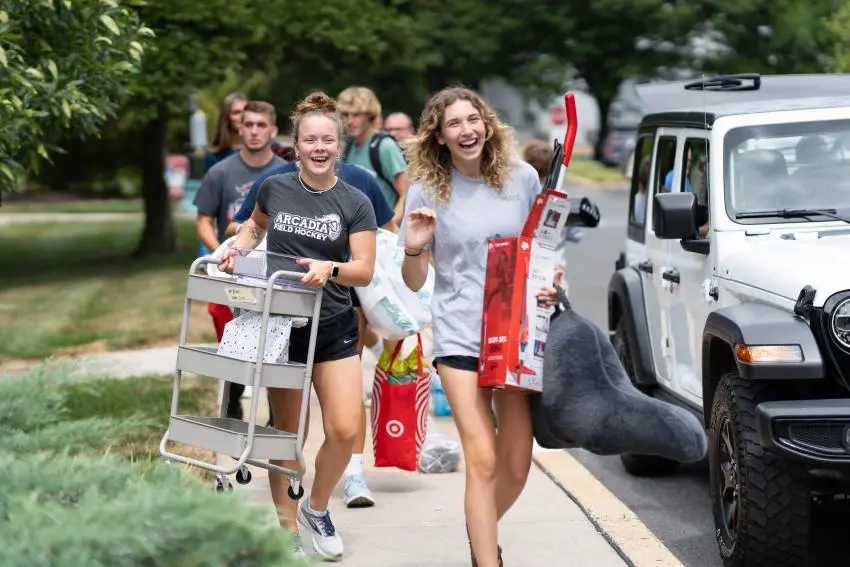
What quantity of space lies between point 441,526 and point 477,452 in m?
1.54

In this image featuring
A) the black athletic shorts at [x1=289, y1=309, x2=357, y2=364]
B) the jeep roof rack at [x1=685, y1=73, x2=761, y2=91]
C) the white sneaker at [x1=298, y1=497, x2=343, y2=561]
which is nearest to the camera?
the black athletic shorts at [x1=289, y1=309, x2=357, y2=364]

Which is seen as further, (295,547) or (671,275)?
(671,275)

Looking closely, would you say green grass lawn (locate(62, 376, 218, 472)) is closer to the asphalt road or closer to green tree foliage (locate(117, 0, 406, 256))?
the asphalt road

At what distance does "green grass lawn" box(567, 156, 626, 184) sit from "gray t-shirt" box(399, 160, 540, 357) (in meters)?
36.8

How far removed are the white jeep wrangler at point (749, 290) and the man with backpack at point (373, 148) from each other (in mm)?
1368

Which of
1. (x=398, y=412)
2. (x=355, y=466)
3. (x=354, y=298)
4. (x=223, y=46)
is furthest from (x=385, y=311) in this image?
(x=223, y=46)

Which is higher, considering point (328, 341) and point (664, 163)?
point (664, 163)

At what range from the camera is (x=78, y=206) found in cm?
4369

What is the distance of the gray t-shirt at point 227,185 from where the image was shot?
8.08 m

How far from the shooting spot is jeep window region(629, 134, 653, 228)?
851 centimetres

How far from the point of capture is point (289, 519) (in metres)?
6.14

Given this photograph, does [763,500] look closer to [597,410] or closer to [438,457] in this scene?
[597,410]

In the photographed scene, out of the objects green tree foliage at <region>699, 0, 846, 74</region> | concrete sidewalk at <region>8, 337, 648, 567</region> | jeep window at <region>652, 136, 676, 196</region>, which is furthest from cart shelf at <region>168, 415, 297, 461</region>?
green tree foliage at <region>699, 0, 846, 74</region>

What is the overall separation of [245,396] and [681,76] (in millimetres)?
47907
